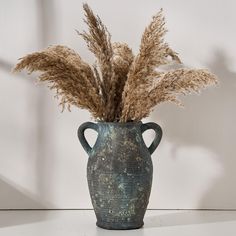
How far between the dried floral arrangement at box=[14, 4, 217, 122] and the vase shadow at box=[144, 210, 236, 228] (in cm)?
31

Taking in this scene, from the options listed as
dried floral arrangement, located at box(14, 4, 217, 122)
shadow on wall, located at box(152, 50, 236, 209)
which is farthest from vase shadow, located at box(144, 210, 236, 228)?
dried floral arrangement, located at box(14, 4, 217, 122)

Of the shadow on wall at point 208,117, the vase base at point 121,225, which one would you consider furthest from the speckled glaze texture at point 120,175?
the shadow on wall at point 208,117

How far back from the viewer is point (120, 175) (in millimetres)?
1362

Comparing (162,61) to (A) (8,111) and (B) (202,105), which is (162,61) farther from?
(A) (8,111)

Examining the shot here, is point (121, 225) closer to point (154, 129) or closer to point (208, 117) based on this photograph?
point (154, 129)

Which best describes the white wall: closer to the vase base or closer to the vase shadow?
the vase shadow

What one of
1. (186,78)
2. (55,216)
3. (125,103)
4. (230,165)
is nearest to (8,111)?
(55,216)

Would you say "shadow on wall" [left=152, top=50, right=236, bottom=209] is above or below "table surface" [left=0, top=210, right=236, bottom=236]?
above

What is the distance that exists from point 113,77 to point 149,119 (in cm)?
30

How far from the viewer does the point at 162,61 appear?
1388 millimetres

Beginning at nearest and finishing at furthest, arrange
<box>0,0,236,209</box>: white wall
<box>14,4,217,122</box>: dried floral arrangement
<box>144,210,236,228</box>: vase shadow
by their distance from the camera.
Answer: <box>14,4,217,122</box>: dried floral arrangement < <box>144,210,236,228</box>: vase shadow < <box>0,0,236,209</box>: white wall

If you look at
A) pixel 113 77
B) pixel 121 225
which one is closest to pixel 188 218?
pixel 121 225

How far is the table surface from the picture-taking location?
137 centimetres

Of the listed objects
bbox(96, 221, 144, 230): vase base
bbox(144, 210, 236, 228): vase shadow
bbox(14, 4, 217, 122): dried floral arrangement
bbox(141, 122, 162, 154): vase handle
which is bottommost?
bbox(144, 210, 236, 228): vase shadow
